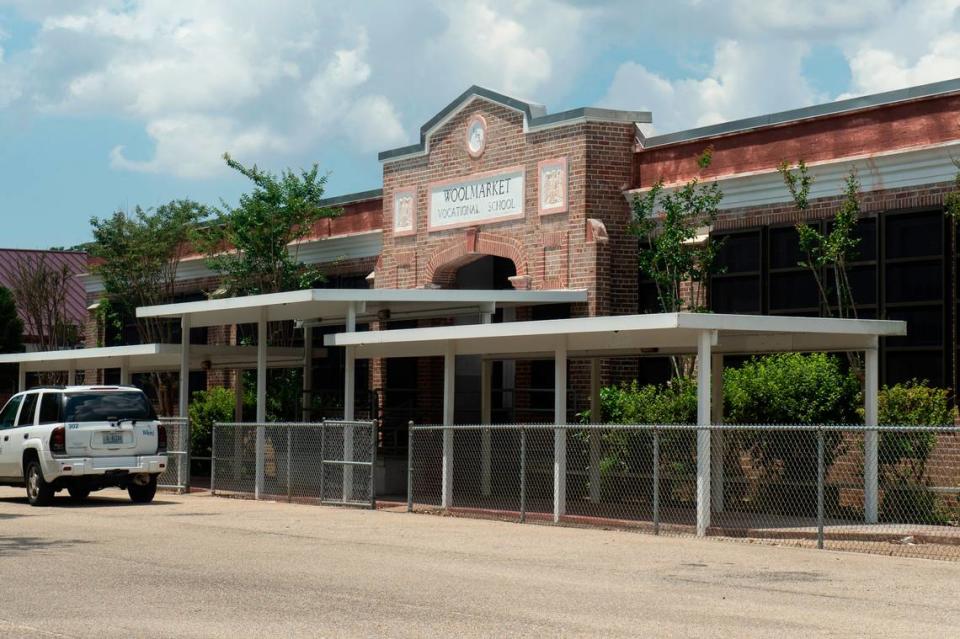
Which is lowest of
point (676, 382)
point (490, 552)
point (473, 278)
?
point (490, 552)

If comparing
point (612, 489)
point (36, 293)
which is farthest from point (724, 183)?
point (36, 293)

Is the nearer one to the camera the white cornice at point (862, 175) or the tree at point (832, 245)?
the white cornice at point (862, 175)

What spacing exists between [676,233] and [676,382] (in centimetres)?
255

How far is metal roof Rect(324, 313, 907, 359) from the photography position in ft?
59.8

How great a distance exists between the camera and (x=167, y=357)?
31.2m

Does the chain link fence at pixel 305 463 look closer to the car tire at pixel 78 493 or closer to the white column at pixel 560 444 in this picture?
the car tire at pixel 78 493

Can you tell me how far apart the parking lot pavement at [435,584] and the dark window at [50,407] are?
3889 mm

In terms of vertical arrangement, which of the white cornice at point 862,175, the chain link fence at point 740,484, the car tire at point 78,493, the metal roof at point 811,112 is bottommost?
the car tire at point 78,493

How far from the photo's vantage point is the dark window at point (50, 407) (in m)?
23.1

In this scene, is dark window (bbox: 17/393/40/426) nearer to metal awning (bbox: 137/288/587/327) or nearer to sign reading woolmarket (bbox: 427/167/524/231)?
metal awning (bbox: 137/288/587/327)

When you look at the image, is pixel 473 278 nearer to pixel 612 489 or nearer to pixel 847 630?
pixel 612 489

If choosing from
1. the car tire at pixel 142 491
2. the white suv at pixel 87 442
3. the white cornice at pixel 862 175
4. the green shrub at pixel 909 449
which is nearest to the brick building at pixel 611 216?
the white cornice at pixel 862 175

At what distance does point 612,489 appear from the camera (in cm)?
2338

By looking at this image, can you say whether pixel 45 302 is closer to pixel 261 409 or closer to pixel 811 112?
pixel 261 409
